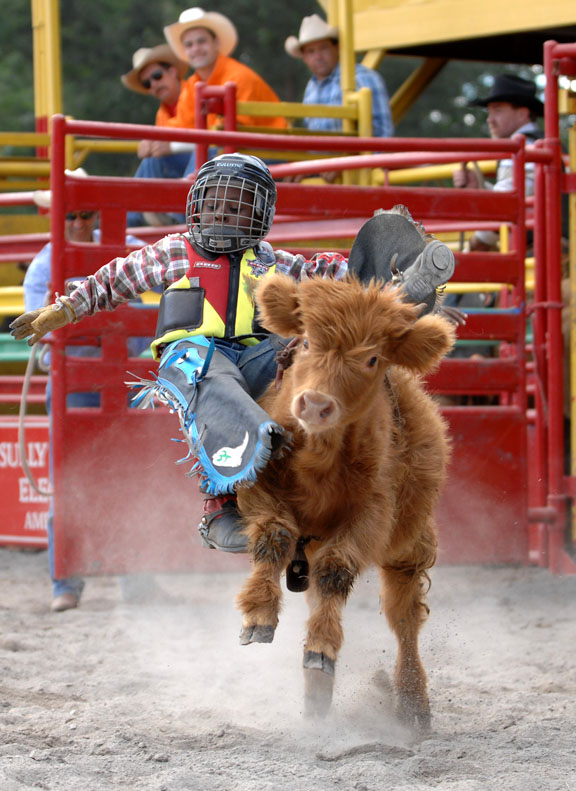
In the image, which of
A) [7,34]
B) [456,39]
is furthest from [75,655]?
[7,34]

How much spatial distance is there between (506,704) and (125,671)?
1.63m

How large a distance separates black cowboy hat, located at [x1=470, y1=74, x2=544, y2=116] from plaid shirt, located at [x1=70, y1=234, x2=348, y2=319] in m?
3.67

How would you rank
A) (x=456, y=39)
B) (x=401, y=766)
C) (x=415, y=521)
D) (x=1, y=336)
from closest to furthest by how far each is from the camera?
(x=401, y=766) < (x=415, y=521) < (x=1, y=336) < (x=456, y=39)

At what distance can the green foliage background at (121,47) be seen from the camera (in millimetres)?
20781

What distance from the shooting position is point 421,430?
4047 mm

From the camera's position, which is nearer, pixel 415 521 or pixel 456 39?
pixel 415 521

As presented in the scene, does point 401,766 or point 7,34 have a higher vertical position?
point 7,34

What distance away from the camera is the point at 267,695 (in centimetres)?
443

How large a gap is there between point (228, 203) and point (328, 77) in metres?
4.94

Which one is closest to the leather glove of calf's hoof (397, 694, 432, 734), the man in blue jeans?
the man in blue jeans

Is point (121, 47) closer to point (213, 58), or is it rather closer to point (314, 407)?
point (213, 58)

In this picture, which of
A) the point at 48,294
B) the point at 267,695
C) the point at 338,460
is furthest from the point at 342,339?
the point at 48,294

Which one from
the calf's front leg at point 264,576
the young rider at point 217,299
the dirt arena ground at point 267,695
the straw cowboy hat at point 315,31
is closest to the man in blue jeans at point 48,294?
the dirt arena ground at point 267,695

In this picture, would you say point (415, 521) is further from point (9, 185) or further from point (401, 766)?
point (9, 185)
